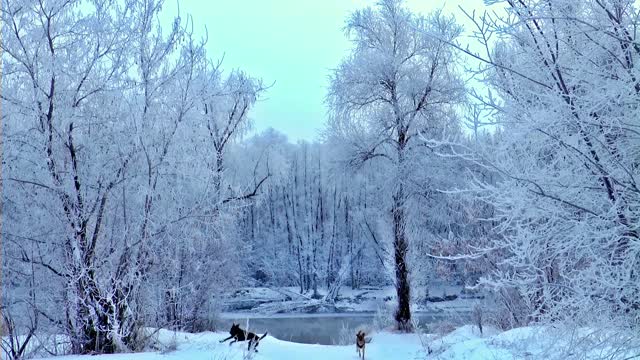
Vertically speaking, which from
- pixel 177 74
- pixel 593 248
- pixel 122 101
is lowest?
pixel 593 248

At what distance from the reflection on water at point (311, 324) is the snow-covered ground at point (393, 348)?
2.25 meters

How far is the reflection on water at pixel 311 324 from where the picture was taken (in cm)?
1709

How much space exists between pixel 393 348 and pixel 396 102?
6.16 meters

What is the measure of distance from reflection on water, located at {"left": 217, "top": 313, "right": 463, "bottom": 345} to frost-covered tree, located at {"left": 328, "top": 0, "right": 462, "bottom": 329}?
10.6 ft

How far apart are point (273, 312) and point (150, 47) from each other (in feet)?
61.4

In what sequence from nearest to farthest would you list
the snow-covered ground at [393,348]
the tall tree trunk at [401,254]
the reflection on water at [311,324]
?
the snow-covered ground at [393,348] → the tall tree trunk at [401,254] → the reflection on water at [311,324]

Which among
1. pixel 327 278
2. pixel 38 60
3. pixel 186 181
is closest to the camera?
pixel 38 60

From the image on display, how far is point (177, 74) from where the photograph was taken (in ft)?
30.4

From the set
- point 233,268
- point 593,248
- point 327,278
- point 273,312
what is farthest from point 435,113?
point 327,278

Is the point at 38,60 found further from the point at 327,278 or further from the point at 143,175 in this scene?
the point at 327,278

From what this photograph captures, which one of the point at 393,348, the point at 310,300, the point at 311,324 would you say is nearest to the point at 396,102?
the point at 393,348

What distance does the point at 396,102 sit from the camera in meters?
14.6

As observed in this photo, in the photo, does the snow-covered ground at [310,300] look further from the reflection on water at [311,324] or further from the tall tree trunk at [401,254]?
the tall tree trunk at [401,254]

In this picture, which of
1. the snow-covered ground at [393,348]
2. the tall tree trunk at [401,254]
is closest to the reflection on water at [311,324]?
the tall tree trunk at [401,254]
